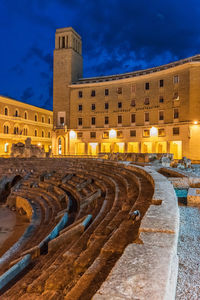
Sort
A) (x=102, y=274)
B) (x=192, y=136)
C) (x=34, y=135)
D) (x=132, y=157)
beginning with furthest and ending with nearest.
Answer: (x=34, y=135)
(x=192, y=136)
(x=132, y=157)
(x=102, y=274)

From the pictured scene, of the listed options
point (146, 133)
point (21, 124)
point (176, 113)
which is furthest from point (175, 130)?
point (21, 124)

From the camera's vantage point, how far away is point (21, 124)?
4447cm

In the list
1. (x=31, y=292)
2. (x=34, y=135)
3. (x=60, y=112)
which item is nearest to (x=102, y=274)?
(x=31, y=292)

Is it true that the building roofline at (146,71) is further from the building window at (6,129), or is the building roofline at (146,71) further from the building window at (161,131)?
the building window at (6,129)

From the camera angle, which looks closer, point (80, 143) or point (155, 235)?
point (155, 235)

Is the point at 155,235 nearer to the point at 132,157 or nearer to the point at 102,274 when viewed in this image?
the point at 102,274

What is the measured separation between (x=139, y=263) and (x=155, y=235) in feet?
2.43

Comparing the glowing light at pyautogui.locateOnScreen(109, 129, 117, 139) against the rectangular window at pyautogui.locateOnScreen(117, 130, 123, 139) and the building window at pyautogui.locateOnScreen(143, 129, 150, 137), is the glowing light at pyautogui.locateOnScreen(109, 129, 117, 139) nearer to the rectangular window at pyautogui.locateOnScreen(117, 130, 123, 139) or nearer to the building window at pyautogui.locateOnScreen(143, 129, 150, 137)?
the rectangular window at pyautogui.locateOnScreen(117, 130, 123, 139)

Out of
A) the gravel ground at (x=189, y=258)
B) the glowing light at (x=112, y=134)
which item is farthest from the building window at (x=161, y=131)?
the gravel ground at (x=189, y=258)

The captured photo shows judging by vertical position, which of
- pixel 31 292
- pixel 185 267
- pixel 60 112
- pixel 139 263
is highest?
pixel 60 112

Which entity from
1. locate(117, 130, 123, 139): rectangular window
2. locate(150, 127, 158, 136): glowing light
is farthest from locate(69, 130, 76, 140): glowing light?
Result: locate(150, 127, 158, 136): glowing light

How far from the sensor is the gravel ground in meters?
2.60

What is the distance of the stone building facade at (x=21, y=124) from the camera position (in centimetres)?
4078

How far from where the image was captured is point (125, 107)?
3766 cm
